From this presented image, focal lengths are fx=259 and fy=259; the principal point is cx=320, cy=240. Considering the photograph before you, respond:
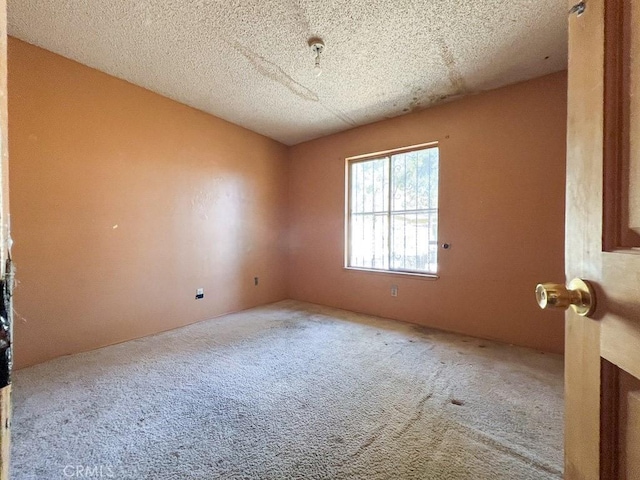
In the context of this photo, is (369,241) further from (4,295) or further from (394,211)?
(4,295)

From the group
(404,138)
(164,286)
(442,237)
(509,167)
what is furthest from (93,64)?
(509,167)

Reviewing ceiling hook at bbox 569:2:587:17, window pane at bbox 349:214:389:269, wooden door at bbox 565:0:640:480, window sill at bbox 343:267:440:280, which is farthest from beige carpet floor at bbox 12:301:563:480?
ceiling hook at bbox 569:2:587:17

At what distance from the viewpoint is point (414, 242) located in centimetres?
318

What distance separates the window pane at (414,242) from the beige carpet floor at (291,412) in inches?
37.8

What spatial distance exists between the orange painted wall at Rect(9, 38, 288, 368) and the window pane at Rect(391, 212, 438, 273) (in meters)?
2.07

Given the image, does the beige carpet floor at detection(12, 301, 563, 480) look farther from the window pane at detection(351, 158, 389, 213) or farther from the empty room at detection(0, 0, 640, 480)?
the window pane at detection(351, 158, 389, 213)

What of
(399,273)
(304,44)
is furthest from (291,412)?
(304,44)

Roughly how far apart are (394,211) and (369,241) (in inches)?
21.4

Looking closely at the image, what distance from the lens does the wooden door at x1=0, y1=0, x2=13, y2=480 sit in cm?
35

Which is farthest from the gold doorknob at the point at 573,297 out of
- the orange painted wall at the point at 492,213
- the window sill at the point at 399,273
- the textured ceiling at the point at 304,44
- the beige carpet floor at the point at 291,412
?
the window sill at the point at 399,273

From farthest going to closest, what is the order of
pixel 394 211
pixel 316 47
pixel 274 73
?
pixel 394 211, pixel 274 73, pixel 316 47

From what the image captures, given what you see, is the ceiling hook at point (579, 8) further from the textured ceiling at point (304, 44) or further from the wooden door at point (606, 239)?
the textured ceiling at point (304, 44)

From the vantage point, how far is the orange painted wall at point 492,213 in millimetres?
2328

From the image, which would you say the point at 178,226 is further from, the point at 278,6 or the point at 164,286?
the point at 278,6
